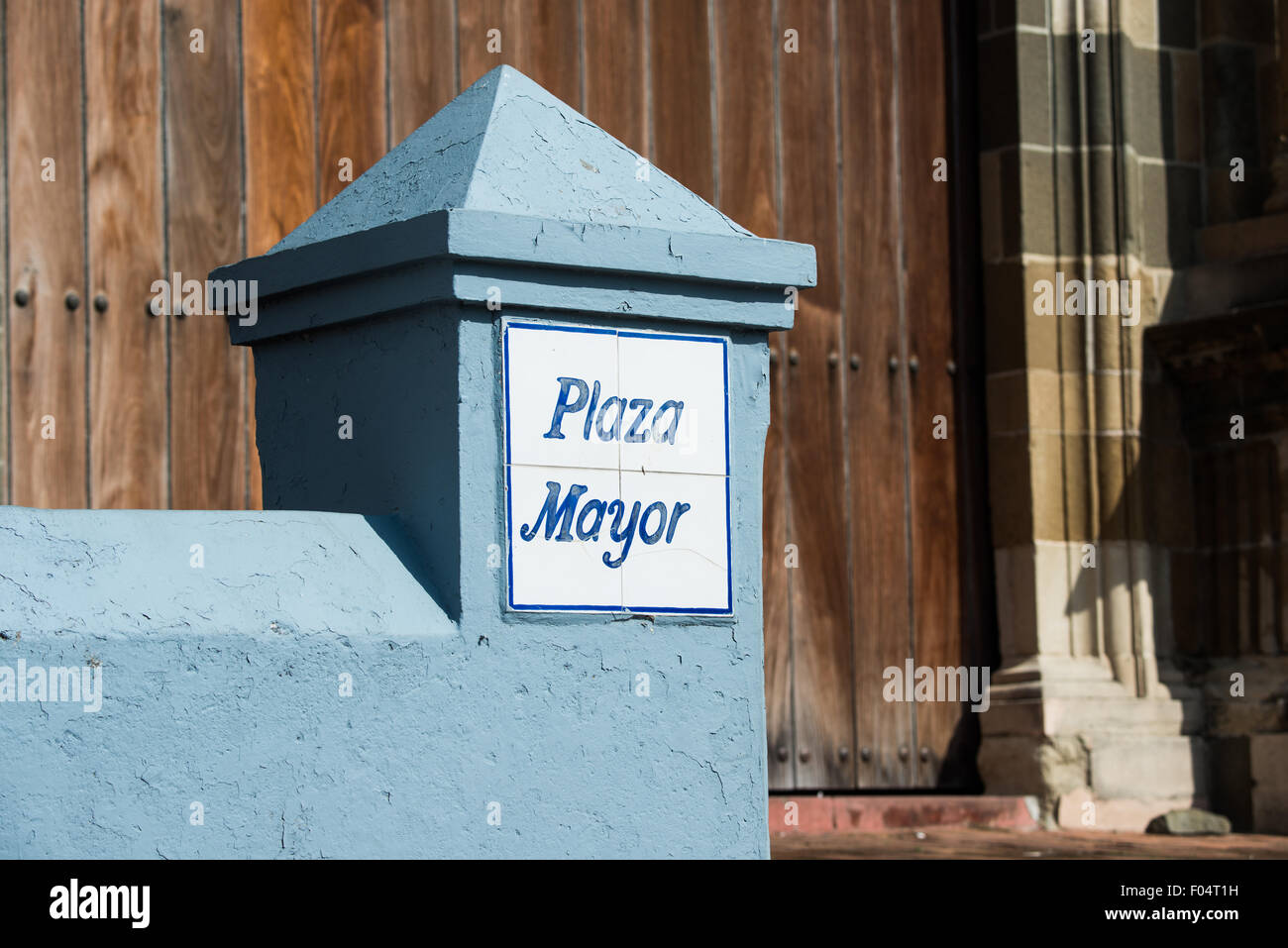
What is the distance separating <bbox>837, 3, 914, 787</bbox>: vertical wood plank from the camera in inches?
268

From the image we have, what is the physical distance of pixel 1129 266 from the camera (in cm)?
707

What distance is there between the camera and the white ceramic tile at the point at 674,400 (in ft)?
10.2

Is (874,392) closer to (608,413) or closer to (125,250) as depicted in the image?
(125,250)

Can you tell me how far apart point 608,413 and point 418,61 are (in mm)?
3340

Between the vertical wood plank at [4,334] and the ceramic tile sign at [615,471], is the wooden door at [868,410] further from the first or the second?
the ceramic tile sign at [615,471]

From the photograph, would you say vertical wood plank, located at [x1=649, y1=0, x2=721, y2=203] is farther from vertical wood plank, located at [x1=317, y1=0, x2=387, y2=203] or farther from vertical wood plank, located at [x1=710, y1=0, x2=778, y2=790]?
vertical wood plank, located at [x1=317, y1=0, x2=387, y2=203]

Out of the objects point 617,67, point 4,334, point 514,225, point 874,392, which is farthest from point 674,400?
point 874,392

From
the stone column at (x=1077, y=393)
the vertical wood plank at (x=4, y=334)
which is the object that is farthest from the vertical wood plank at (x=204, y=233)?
the stone column at (x=1077, y=393)

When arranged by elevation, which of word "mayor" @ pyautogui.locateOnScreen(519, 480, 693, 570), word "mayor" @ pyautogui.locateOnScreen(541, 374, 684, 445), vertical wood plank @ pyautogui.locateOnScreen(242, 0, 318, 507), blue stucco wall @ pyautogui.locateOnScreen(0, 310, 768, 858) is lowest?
blue stucco wall @ pyautogui.locateOnScreen(0, 310, 768, 858)

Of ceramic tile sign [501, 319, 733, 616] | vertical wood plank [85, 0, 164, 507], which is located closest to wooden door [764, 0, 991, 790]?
vertical wood plank [85, 0, 164, 507]

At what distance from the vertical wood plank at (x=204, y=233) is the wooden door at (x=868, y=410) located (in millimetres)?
1877

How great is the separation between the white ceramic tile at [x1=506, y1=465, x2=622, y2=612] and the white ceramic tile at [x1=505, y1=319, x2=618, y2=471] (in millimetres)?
27
